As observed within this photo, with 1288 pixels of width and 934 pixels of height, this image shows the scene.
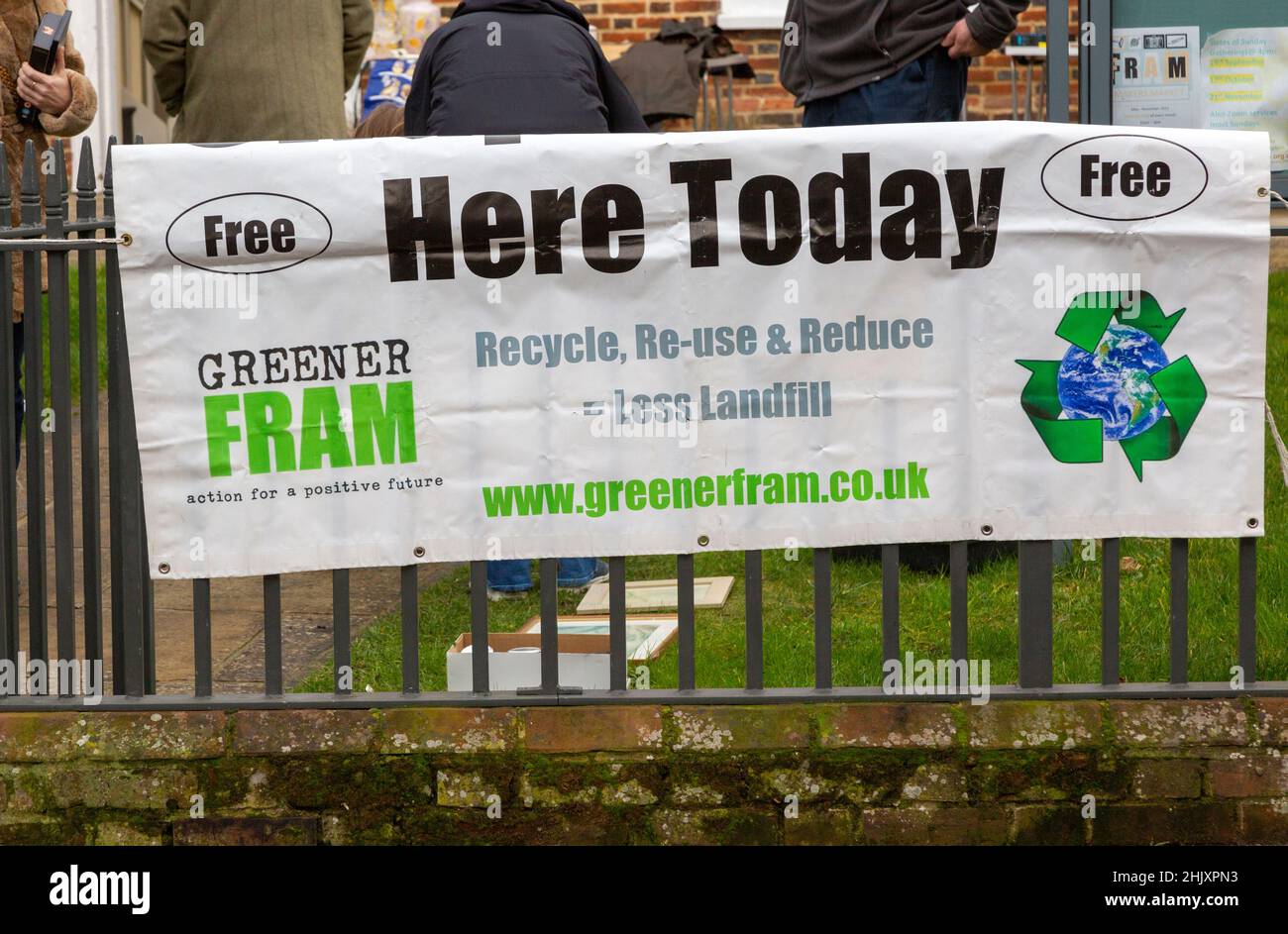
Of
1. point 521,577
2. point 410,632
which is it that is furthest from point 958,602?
point 521,577

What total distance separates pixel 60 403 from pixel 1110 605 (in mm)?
2373

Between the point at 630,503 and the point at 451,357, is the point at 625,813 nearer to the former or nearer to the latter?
the point at 630,503

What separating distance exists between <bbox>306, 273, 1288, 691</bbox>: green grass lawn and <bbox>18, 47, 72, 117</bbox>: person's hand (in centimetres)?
179

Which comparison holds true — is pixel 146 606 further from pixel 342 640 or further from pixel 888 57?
pixel 888 57

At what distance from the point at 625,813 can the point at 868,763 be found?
1.82ft

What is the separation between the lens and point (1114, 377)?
152 inches

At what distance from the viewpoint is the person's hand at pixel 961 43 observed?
5.29 meters

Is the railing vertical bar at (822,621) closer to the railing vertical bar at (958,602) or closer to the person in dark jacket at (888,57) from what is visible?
the railing vertical bar at (958,602)

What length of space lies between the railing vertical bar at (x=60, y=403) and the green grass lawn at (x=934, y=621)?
2.42ft

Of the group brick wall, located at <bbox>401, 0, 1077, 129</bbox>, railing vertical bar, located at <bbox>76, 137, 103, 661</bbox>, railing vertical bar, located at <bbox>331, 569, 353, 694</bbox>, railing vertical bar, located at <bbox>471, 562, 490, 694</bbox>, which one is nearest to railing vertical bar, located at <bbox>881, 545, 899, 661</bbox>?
railing vertical bar, located at <bbox>471, 562, 490, 694</bbox>

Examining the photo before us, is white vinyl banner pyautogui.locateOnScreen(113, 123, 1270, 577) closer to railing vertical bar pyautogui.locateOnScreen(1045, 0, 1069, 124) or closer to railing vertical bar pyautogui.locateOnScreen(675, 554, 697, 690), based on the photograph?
railing vertical bar pyautogui.locateOnScreen(675, 554, 697, 690)

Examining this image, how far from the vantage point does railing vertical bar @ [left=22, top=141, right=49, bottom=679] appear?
12.9 feet

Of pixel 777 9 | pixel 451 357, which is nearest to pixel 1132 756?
→ pixel 451 357

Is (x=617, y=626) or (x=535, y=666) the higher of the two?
(x=617, y=626)
